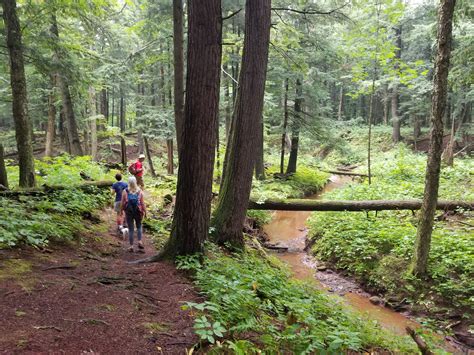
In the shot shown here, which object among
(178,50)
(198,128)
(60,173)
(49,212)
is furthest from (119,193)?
(178,50)

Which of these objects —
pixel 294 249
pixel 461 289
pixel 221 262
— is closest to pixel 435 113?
pixel 461 289

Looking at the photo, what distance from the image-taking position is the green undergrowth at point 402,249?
22.2 ft

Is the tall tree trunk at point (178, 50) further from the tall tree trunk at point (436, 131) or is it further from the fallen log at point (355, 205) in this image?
the tall tree trunk at point (436, 131)

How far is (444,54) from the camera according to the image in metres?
6.41

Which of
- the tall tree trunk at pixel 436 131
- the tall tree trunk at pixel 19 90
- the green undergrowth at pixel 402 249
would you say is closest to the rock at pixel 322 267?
the green undergrowth at pixel 402 249

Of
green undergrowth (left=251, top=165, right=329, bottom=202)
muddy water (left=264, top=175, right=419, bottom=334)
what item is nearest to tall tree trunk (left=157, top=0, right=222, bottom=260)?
muddy water (left=264, top=175, right=419, bottom=334)

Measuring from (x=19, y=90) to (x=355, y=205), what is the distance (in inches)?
399

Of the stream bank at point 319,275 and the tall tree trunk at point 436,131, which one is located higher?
the tall tree trunk at point 436,131

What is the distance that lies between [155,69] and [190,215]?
18039 mm

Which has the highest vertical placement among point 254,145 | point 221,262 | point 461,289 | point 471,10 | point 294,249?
point 471,10

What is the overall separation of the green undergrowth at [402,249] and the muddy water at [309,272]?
40 cm

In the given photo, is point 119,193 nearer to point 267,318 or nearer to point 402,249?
point 267,318

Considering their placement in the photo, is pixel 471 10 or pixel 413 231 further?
pixel 471 10

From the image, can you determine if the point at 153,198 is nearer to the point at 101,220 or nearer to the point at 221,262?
the point at 101,220
